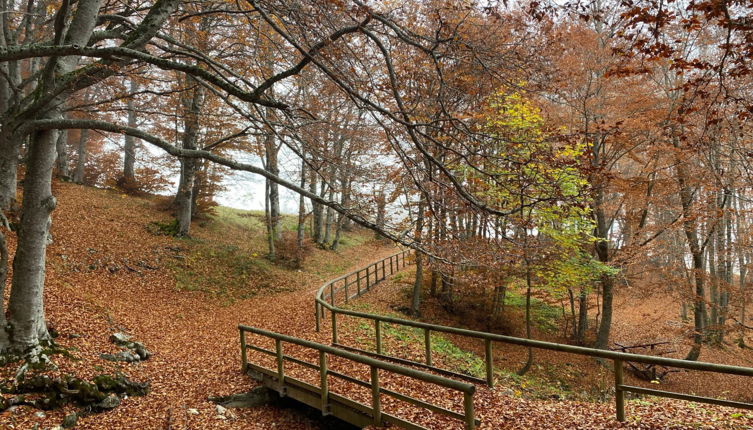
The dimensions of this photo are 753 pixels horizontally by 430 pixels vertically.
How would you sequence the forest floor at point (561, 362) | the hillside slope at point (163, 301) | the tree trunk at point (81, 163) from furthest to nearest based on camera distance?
the tree trunk at point (81, 163) < the hillside slope at point (163, 301) < the forest floor at point (561, 362)

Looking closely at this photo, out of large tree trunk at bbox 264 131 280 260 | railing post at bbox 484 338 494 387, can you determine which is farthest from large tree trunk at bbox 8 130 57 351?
large tree trunk at bbox 264 131 280 260

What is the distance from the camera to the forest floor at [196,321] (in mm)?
5508

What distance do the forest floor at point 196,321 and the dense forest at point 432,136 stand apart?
0.45 m

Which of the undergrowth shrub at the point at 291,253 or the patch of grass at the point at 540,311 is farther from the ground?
the undergrowth shrub at the point at 291,253

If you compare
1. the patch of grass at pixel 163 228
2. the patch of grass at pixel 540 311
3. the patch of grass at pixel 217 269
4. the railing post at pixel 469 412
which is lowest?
the patch of grass at pixel 540 311

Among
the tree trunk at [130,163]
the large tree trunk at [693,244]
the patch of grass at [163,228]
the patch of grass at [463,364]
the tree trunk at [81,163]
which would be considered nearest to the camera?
the patch of grass at [463,364]

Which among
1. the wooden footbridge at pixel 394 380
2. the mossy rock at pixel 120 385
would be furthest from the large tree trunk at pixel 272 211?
the mossy rock at pixel 120 385

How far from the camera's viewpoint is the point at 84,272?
11148 millimetres

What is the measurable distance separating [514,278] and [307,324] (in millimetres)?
7141

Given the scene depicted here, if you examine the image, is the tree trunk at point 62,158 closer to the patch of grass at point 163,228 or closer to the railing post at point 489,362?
the patch of grass at point 163,228

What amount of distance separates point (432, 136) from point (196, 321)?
27.4 ft

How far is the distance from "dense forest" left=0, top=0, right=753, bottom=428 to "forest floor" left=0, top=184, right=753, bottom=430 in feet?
1.48

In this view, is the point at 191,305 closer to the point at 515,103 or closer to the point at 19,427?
the point at 19,427

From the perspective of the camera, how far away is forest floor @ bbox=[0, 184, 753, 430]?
5.51m
